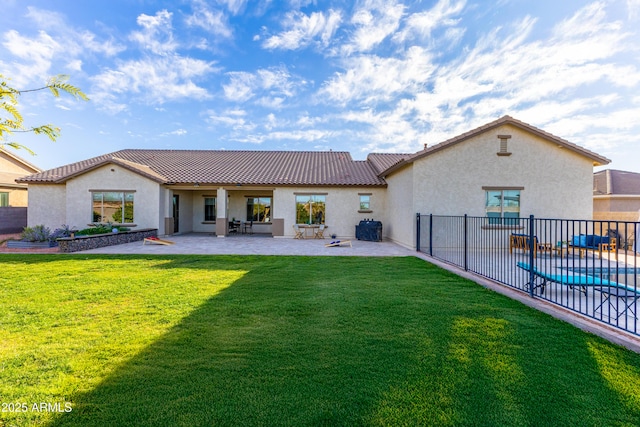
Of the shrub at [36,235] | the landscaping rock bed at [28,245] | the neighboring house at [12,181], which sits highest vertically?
the neighboring house at [12,181]

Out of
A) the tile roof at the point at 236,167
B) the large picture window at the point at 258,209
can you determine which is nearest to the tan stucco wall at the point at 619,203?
the tile roof at the point at 236,167

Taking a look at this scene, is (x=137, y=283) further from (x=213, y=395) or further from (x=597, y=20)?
(x=597, y=20)

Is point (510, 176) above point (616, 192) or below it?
above

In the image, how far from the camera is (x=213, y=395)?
9.29ft

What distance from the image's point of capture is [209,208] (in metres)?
21.6

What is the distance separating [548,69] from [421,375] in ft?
47.4

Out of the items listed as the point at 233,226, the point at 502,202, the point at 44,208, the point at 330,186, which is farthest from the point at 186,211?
the point at 502,202

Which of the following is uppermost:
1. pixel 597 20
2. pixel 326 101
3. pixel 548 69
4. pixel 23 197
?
pixel 326 101

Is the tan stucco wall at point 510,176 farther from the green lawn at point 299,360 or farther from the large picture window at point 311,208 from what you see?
the green lawn at point 299,360

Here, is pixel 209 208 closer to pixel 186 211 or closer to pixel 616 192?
pixel 186 211

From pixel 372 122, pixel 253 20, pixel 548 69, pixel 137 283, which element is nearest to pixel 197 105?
pixel 253 20

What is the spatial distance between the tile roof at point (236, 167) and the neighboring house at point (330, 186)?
0.07 meters

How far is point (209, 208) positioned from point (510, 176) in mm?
18743

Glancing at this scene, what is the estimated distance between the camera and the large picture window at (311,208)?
18.2 m
